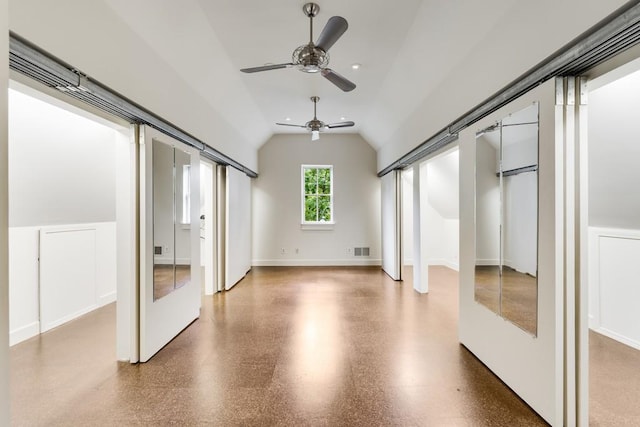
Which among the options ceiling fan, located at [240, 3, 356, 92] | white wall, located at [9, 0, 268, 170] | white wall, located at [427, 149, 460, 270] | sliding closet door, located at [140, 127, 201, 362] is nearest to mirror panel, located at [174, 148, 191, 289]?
sliding closet door, located at [140, 127, 201, 362]

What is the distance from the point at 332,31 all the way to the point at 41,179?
3.09m

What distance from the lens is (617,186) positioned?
8.97 ft

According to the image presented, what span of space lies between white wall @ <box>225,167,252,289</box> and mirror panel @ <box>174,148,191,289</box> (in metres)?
1.68

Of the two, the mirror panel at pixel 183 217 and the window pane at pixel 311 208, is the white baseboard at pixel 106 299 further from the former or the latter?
the window pane at pixel 311 208

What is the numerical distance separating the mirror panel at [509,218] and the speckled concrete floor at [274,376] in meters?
0.63

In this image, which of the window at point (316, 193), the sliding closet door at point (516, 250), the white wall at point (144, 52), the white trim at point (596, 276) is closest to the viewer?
the white wall at point (144, 52)

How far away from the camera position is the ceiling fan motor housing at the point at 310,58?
2.58 m

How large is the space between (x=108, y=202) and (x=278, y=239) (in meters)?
3.88

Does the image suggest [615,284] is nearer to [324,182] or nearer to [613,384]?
[613,384]

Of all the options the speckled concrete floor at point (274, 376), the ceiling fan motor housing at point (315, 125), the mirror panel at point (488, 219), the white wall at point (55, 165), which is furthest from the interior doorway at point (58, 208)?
the mirror panel at point (488, 219)

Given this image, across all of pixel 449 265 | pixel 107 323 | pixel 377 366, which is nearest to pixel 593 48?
pixel 377 366

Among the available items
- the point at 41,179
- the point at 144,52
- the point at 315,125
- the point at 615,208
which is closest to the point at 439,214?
the point at 315,125

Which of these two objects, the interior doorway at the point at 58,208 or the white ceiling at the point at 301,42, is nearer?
the white ceiling at the point at 301,42

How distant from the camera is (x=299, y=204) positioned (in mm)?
7379
